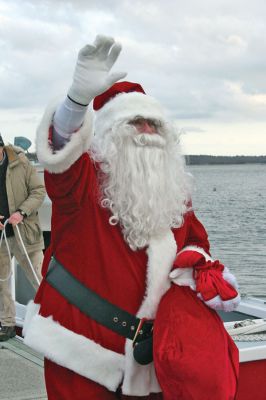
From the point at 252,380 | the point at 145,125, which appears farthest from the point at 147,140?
the point at 252,380

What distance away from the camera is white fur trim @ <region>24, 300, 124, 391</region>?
282 centimetres

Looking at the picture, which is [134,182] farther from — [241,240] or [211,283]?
[241,240]

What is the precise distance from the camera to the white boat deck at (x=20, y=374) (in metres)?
4.25

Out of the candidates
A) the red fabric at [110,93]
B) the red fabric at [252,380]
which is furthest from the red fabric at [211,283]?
the red fabric at [252,380]

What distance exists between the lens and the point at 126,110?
9.87 ft

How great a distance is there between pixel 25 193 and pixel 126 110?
2.98 meters

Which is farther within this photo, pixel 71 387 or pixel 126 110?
pixel 126 110

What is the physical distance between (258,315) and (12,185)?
217cm

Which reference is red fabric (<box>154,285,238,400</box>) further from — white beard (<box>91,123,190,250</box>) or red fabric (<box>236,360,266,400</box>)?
red fabric (<box>236,360,266,400</box>)

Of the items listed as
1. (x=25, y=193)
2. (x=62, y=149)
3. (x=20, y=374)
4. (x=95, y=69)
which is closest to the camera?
(x=95, y=69)

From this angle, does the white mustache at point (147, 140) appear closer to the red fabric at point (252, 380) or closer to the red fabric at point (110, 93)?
the red fabric at point (110, 93)

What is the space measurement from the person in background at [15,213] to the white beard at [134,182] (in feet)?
9.34

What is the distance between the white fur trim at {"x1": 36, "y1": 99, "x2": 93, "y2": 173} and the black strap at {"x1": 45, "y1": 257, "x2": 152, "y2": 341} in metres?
0.44

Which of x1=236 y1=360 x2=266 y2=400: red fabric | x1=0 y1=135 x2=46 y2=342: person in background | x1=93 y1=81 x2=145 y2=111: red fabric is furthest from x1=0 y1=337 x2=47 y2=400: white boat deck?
x1=93 y1=81 x2=145 y2=111: red fabric
